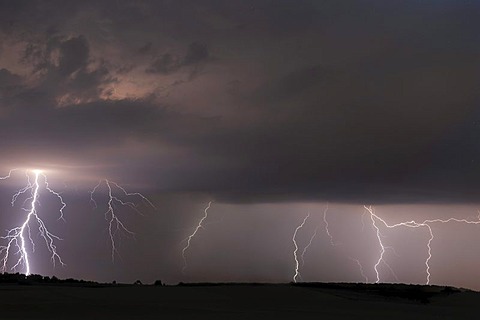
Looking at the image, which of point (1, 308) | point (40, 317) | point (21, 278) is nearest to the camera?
point (40, 317)

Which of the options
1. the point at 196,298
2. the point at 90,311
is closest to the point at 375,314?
the point at 196,298

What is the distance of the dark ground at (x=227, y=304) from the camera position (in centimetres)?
2444

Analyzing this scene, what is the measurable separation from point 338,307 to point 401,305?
523 cm

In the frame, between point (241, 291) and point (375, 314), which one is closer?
point (375, 314)

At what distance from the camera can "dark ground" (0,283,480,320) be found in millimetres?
24438

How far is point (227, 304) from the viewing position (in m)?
30.8

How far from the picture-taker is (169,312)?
995 inches

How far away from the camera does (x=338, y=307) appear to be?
31734 mm

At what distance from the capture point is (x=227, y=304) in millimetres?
30844

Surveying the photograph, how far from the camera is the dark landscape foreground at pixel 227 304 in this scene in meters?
24.4

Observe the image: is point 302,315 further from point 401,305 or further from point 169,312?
point 401,305

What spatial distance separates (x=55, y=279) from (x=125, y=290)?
1227 centimetres

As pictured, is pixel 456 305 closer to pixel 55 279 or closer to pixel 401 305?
pixel 401 305

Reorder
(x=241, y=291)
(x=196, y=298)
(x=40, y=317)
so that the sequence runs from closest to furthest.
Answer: (x=40, y=317) < (x=196, y=298) < (x=241, y=291)
